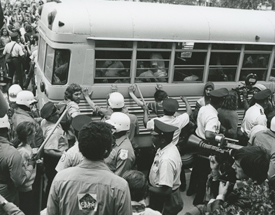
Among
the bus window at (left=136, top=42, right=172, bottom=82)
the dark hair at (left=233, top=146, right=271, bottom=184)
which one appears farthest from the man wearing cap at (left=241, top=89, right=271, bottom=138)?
the dark hair at (left=233, top=146, right=271, bottom=184)

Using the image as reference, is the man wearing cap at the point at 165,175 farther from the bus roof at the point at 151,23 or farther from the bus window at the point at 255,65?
the bus window at the point at 255,65

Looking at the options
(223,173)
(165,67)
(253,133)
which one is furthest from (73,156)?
(165,67)

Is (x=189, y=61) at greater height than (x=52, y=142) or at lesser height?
greater

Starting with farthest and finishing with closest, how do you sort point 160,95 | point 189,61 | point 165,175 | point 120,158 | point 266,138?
point 189,61 → point 160,95 → point 266,138 → point 120,158 → point 165,175

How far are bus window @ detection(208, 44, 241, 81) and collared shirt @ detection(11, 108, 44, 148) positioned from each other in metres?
3.62

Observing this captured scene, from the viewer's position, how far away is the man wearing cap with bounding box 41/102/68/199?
4.49 meters

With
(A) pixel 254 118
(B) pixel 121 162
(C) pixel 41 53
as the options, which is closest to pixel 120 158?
(B) pixel 121 162

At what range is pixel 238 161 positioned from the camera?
2941mm

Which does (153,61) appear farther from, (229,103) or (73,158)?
(73,158)

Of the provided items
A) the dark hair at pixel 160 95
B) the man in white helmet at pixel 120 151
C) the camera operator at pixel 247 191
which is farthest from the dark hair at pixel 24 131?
the dark hair at pixel 160 95

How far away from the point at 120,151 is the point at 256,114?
98.9 inches

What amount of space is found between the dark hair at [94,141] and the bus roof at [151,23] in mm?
3699

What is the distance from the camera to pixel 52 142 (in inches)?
178

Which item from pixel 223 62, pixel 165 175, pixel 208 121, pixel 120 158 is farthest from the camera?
pixel 223 62
